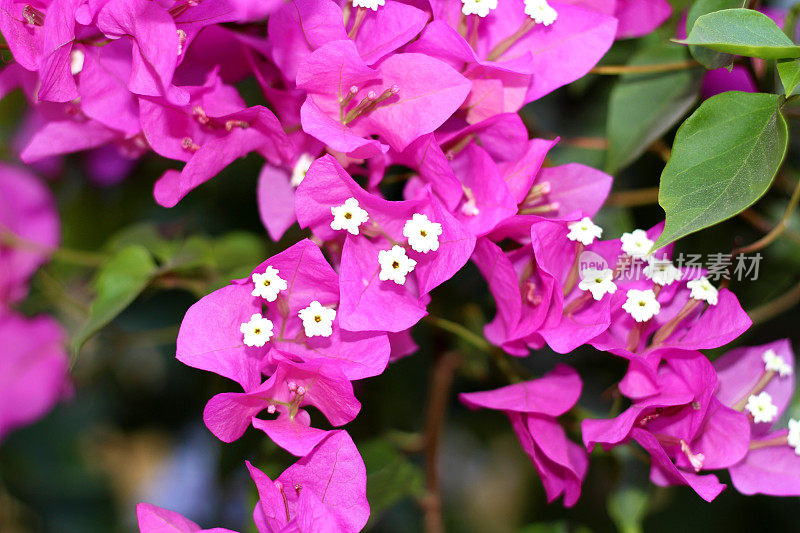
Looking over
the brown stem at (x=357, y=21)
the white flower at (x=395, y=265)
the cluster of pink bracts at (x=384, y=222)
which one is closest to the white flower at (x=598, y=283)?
the cluster of pink bracts at (x=384, y=222)

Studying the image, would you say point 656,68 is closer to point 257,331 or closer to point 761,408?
point 761,408

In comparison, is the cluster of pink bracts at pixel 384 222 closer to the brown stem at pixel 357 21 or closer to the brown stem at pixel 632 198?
the brown stem at pixel 357 21

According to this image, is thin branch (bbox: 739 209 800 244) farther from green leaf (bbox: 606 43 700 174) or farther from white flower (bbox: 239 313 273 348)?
white flower (bbox: 239 313 273 348)

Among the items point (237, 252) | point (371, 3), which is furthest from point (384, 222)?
point (237, 252)

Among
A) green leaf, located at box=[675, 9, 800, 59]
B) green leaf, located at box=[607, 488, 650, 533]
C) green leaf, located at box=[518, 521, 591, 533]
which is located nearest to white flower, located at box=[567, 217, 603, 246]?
green leaf, located at box=[675, 9, 800, 59]

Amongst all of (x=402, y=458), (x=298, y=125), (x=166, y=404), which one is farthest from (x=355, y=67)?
(x=166, y=404)

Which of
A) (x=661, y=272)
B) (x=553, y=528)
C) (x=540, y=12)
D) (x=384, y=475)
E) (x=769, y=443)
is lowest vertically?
(x=553, y=528)
